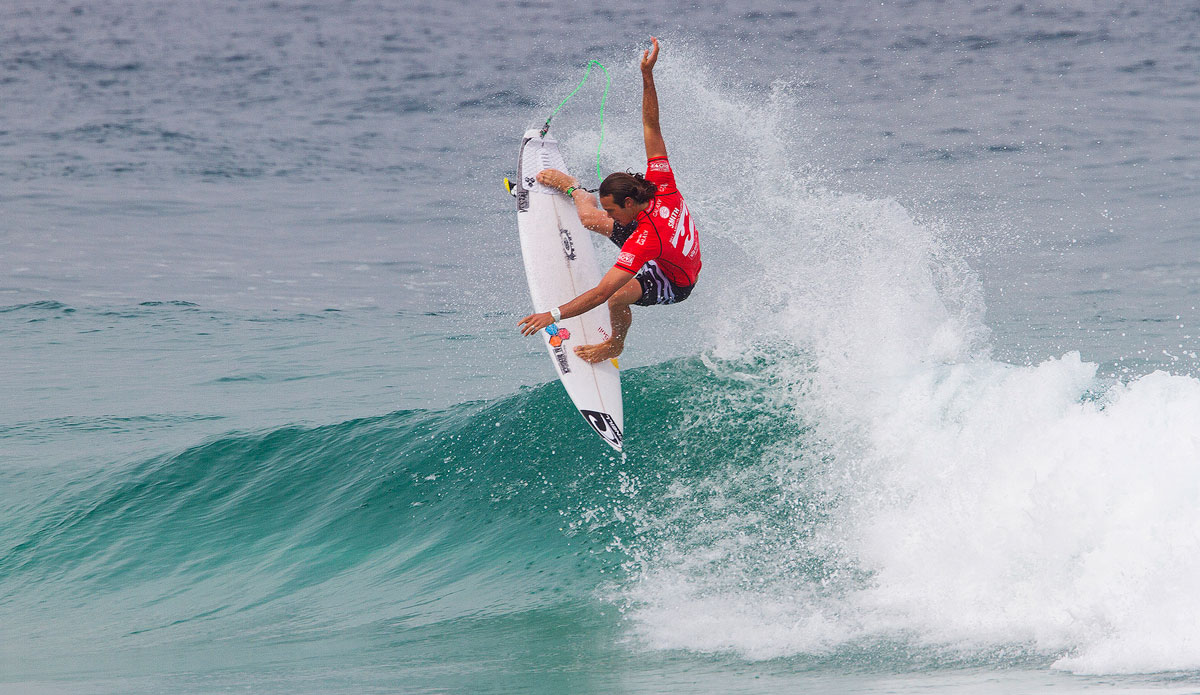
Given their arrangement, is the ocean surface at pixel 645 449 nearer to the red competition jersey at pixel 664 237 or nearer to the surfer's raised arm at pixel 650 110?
the red competition jersey at pixel 664 237

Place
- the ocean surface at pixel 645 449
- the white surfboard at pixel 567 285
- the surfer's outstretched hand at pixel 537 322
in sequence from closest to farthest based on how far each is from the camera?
the ocean surface at pixel 645 449
the surfer's outstretched hand at pixel 537 322
the white surfboard at pixel 567 285

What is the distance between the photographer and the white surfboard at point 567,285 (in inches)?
287

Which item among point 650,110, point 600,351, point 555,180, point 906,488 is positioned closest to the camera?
point 650,110

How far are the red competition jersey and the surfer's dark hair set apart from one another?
90 millimetres

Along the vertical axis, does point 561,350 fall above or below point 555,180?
below

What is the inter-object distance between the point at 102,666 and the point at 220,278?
11534 mm

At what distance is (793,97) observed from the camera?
30266mm

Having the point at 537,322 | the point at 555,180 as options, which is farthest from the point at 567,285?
the point at 537,322

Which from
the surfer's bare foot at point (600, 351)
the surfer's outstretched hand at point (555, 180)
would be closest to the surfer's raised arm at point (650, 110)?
the surfer's outstretched hand at point (555, 180)

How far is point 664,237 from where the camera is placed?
6.49 meters

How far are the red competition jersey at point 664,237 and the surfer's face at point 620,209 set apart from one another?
0.05 metres

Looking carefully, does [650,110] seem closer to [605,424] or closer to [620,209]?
[620,209]

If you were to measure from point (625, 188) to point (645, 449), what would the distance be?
8.07ft

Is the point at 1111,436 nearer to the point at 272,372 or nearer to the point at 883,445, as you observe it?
the point at 883,445
